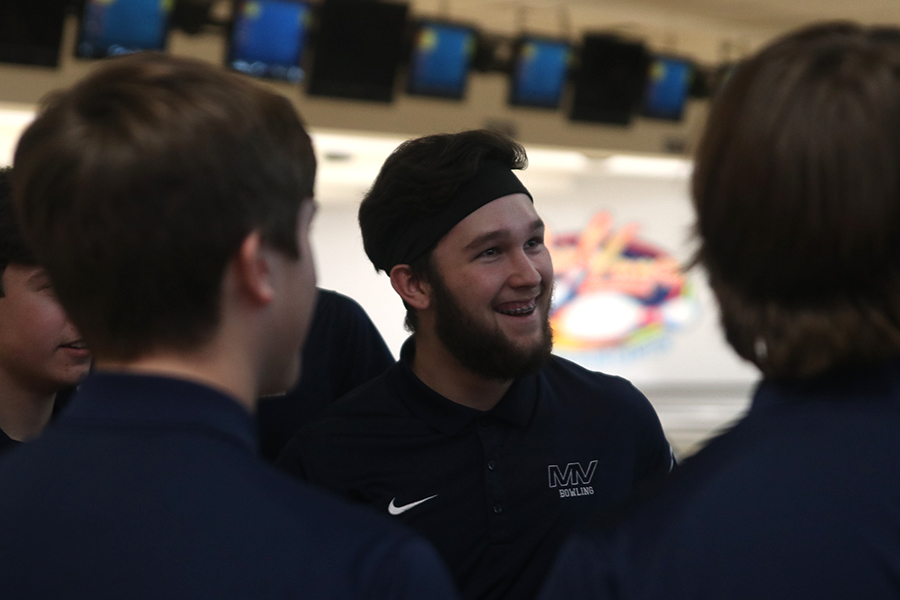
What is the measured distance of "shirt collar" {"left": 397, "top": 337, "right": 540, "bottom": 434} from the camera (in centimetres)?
182

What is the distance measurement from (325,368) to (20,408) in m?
0.70

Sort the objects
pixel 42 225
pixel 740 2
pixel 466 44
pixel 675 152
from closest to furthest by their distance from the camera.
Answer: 1. pixel 42 225
2. pixel 466 44
3. pixel 740 2
4. pixel 675 152

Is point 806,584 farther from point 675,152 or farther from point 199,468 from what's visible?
point 675,152

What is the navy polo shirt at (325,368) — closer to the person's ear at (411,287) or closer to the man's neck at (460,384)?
the person's ear at (411,287)

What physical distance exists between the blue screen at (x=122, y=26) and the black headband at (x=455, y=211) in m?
3.16

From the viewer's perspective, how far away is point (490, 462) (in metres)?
1.76

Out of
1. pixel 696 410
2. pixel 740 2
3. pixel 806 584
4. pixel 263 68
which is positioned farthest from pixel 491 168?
pixel 696 410

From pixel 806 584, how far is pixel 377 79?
16.5 feet

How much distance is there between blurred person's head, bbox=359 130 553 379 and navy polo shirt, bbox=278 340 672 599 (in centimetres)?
12

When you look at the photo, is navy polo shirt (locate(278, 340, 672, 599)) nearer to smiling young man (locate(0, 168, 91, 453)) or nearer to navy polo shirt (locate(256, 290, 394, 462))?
navy polo shirt (locate(256, 290, 394, 462))

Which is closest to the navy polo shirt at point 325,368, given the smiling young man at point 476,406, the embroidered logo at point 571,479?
the smiling young man at point 476,406

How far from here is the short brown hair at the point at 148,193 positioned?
33.5 inches

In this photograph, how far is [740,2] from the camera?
6602 millimetres

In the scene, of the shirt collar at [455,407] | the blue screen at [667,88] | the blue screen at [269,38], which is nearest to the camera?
the shirt collar at [455,407]
